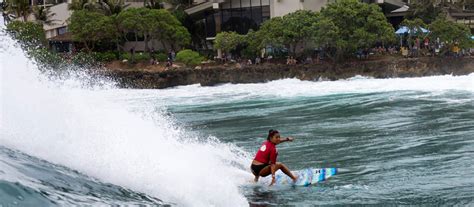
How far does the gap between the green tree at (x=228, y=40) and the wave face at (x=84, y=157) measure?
37.6 metres

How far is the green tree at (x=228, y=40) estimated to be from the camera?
54.1m

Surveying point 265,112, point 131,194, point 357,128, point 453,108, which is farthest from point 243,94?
point 131,194

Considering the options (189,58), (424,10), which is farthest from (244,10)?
(424,10)

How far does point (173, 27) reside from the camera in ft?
185

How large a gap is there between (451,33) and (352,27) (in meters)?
6.93

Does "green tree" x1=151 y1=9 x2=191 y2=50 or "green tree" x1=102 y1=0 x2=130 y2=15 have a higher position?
"green tree" x1=102 y1=0 x2=130 y2=15

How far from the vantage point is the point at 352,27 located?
5019 centimetres

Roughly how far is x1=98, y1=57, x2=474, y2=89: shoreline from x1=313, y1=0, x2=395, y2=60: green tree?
1.69 meters

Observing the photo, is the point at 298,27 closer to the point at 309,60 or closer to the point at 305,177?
the point at 309,60

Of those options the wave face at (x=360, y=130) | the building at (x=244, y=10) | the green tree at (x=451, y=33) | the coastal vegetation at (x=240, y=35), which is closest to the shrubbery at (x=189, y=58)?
the coastal vegetation at (x=240, y=35)

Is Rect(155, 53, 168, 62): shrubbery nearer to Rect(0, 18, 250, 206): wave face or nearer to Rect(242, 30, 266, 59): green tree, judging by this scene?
Rect(242, 30, 266, 59): green tree

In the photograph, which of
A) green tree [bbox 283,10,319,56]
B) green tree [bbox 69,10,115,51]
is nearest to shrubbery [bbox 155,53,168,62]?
green tree [bbox 69,10,115,51]

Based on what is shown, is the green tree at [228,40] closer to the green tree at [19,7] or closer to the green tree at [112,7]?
the green tree at [112,7]

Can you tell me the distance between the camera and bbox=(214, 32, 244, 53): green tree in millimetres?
54125
